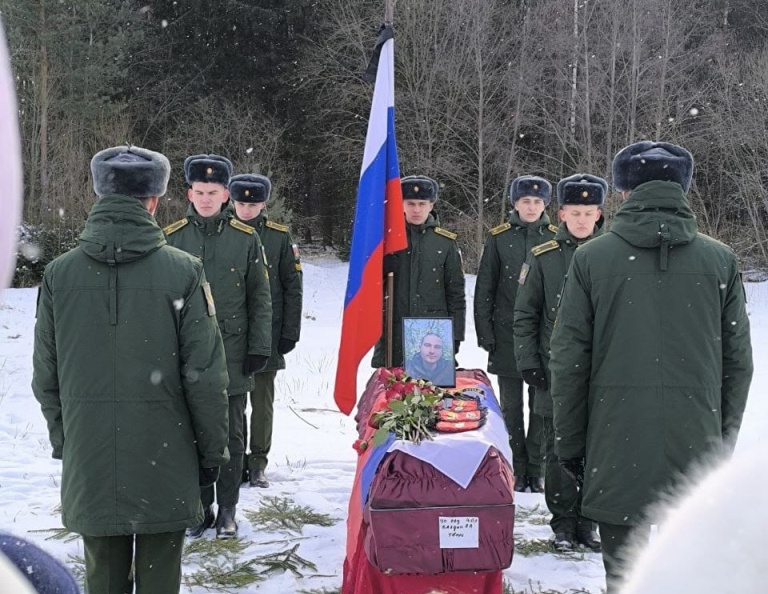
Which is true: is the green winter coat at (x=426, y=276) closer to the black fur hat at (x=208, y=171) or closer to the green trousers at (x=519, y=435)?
the green trousers at (x=519, y=435)

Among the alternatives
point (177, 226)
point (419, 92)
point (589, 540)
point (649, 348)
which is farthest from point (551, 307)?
point (419, 92)

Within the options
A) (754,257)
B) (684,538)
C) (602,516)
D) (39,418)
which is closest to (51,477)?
(39,418)

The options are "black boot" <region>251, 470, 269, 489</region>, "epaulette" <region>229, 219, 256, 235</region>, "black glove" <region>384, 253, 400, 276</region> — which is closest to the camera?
"epaulette" <region>229, 219, 256, 235</region>

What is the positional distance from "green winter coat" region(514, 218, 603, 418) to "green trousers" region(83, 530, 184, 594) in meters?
2.29

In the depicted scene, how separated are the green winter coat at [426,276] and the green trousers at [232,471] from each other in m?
1.27

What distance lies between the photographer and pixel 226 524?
4.49m

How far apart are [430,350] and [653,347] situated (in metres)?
1.50

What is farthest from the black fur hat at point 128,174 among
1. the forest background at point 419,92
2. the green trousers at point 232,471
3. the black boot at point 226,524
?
the forest background at point 419,92

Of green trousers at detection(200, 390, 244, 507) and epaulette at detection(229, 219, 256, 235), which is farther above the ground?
epaulette at detection(229, 219, 256, 235)

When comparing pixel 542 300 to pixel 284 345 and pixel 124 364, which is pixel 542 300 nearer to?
pixel 284 345

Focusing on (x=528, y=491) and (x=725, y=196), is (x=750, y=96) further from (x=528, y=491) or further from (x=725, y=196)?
(x=528, y=491)

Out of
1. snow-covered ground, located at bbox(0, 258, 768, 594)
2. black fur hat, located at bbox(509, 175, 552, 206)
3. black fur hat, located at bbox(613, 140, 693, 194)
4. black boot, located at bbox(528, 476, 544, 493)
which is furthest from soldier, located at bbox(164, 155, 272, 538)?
black fur hat, located at bbox(613, 140, 693, 194)

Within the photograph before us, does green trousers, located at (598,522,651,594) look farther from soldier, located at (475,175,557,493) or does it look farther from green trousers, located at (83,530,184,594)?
soldier, located at (475,175,557,493)

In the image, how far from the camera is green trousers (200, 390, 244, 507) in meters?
4.41
